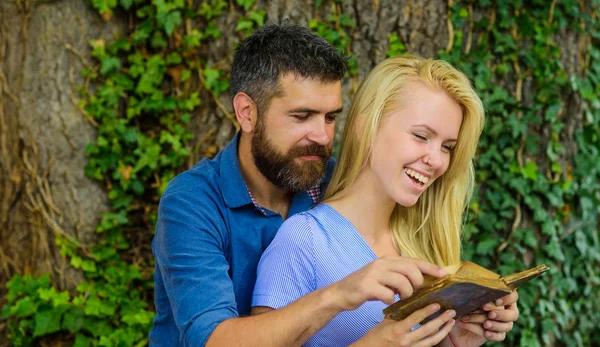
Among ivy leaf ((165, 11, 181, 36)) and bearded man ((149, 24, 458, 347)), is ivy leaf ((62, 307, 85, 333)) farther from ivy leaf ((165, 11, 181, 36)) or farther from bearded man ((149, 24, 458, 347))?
ivy leaf ((165, 11, 181, 36))

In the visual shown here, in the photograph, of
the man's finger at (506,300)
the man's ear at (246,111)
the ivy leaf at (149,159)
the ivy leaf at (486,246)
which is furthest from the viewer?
the ivy leaf at (486,246)

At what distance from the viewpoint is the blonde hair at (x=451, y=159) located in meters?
2.23

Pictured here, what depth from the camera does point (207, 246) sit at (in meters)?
2.23

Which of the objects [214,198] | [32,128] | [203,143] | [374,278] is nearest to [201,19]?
[203,143]

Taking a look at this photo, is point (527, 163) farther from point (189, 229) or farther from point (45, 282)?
point (45, 282)

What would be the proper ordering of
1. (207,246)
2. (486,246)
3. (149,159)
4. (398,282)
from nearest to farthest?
(398,282) → (207,246) → (149,159) → (486,246)

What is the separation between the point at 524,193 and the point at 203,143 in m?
1.69

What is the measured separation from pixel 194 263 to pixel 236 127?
1.38 meters

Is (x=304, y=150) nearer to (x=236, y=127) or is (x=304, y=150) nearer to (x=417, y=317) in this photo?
(x=417, y=317)

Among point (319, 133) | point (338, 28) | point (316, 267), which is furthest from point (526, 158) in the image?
point (316, 267)

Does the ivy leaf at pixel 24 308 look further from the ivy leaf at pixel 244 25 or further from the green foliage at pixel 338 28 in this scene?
the green foliage at pixel 338 28

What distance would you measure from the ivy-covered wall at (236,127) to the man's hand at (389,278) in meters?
1.88

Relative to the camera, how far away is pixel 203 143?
11.5 ft

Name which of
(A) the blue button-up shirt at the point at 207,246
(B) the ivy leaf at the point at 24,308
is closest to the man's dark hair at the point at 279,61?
(A) the blue button-up shirt at the point at 207,246
